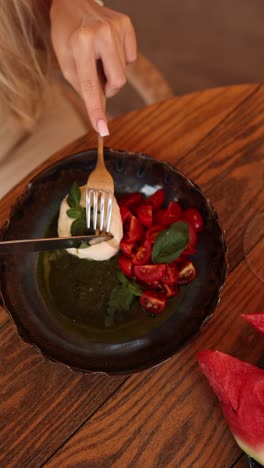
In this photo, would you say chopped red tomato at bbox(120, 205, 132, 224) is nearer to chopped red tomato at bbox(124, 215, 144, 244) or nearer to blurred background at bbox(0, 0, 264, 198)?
chopped red tomato at bbox(124, 215, 144, 244)

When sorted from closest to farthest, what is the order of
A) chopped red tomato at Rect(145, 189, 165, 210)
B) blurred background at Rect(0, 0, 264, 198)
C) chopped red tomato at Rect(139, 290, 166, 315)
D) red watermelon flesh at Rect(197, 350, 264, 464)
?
red watermelon flesh at Rect(197, 350, 264, 464) → chopped red tomato at Rect(139, 290, 166, 315) → chopped red tomato at Rect(145, 189, 165, 210) → blurred background at Rect(0, 0, 264, 198)

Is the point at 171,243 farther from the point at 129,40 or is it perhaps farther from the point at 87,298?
the point at 129,40

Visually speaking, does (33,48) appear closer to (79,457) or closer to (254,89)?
(254,89)

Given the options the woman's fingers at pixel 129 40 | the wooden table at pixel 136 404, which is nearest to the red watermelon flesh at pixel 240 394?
the wooden table at pixel 136 404

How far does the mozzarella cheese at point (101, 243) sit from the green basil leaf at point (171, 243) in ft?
0.31

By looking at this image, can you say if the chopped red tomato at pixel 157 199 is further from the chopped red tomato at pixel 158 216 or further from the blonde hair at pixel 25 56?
the blonde hair at pixel 25 56

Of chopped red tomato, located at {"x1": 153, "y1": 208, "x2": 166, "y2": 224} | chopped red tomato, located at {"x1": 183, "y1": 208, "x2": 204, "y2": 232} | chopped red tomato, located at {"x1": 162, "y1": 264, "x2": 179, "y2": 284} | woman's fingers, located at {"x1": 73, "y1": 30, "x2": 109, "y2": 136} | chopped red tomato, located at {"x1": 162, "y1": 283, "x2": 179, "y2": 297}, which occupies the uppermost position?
woman's fingers, located at {"x1": 73, "y1": 30, "x2": 109, "y2": 136}

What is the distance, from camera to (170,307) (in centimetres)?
85

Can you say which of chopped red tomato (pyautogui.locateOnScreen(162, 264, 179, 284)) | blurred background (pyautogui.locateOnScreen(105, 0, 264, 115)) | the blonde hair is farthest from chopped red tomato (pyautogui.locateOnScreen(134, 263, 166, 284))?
blurred background (pyautogui.locateOnScreen(105, 0, 264, 115))

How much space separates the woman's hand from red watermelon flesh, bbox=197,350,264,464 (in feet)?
1.48

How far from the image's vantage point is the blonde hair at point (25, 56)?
1.00 m

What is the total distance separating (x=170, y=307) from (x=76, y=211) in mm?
242

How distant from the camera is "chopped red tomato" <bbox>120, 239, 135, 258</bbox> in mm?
873

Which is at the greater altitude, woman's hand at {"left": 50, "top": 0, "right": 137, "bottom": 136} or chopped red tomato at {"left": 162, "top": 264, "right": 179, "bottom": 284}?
woman's hand at {"left": 50, "top": 0, "right": 137, "bottom": 136}
